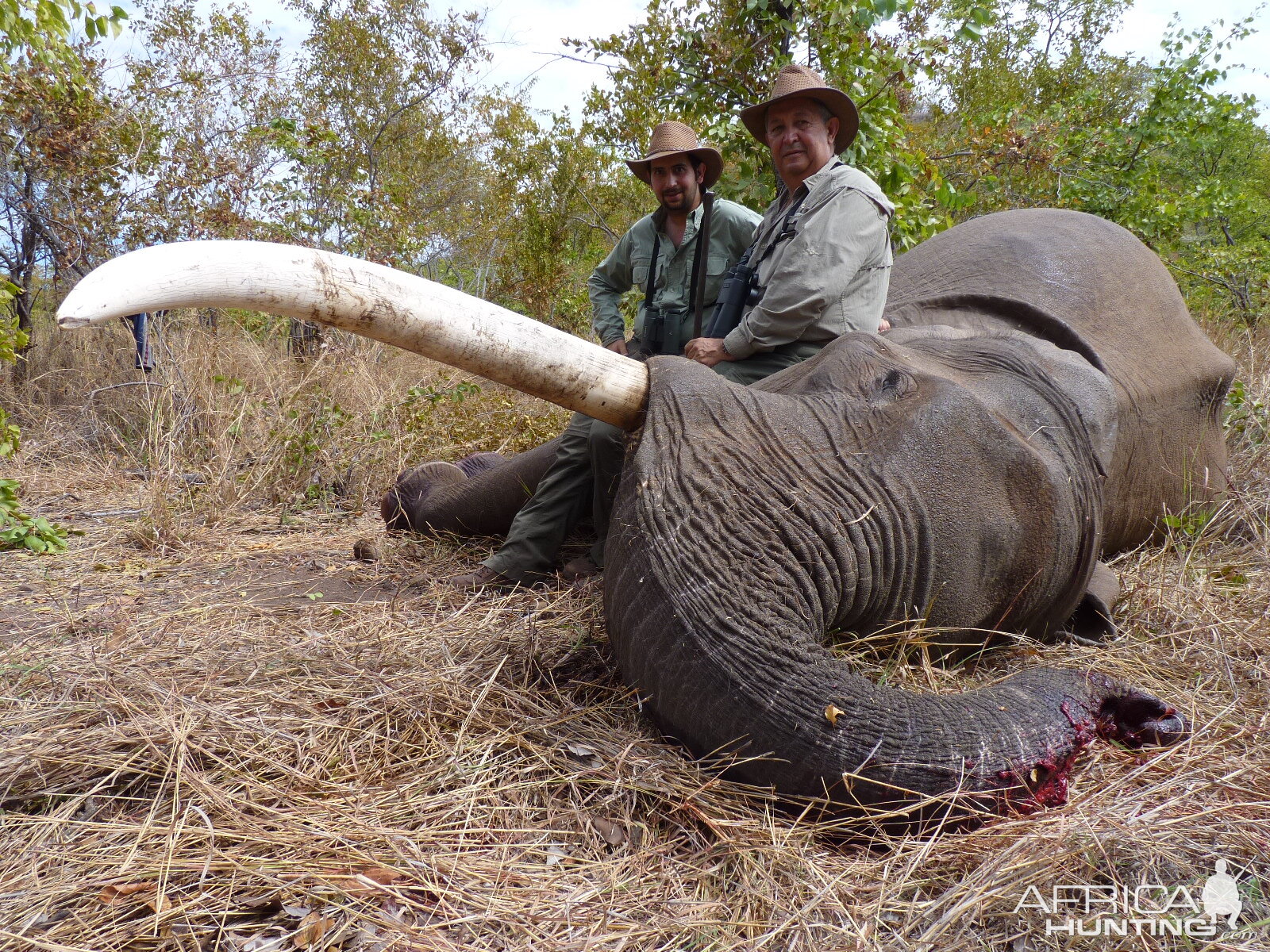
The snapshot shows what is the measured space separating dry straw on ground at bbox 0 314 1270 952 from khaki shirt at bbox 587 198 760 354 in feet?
5.59

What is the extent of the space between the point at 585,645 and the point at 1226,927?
6.01ft

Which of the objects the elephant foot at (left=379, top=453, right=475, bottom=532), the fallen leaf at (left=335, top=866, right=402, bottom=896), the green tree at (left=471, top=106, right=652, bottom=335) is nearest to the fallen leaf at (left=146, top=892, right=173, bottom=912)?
the fallen leaf at (left=335, top=866, right=402, bottom=896)

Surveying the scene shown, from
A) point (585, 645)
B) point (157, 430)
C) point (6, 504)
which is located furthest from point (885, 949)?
point (157, 430)

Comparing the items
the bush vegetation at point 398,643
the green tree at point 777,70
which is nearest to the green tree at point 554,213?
the bush vegetation at point 398,643

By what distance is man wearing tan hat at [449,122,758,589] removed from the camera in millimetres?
4191

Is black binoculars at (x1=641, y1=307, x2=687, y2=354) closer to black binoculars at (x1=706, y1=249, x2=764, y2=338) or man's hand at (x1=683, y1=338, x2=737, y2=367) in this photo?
black binoculars at (x1=706, y1=249, x2=764, y2=338)

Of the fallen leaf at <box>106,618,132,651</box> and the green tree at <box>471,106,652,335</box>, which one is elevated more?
the green tree at <box>471,106,652,335</box>

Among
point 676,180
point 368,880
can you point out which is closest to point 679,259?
point 676,180

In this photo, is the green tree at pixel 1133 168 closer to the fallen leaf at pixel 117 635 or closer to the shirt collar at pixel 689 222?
the shirt collar at pixel 689 222

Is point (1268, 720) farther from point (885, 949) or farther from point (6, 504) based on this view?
point (6, 504)

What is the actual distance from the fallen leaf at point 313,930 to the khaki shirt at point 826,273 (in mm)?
2583

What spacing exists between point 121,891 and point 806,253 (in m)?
2.95

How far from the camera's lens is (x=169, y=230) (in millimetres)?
8172

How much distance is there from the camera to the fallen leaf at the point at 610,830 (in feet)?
7.55
